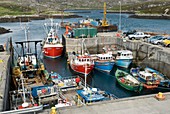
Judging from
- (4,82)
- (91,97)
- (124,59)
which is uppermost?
(4,82)

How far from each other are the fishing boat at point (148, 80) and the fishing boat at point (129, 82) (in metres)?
0.99

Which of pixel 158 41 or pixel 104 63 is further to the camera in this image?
pixel 158 41

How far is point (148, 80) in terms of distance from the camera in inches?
1368

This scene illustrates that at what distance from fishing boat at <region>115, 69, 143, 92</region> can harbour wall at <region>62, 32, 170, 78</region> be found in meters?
7.67

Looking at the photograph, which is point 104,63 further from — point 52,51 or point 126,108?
point 126,108

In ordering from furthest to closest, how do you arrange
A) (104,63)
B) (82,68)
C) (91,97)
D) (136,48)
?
(136,48) → (104,63) → (82,68) → (91,97)

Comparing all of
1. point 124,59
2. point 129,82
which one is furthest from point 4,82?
point 124,59

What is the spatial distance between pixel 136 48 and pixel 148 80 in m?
16.6

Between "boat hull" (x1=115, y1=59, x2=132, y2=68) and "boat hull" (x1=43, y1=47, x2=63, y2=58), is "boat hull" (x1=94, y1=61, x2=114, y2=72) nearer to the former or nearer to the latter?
"boat hull" (x1=115, y1=59, x2=132, y2=68)

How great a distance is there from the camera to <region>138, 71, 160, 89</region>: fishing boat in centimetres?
3403

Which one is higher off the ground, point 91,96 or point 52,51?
point 52,51

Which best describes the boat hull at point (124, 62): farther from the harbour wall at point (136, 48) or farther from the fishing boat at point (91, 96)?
the fishing boat at point (91, 96)

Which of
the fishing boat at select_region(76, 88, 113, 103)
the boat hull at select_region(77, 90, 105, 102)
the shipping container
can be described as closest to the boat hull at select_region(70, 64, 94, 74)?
the fishing boat at select_region(76, 88, 113, 103)

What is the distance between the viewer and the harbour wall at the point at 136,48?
4184 centimetres
